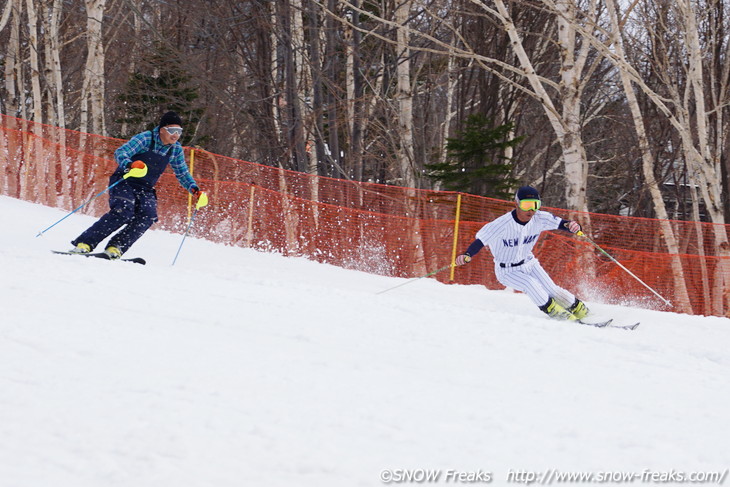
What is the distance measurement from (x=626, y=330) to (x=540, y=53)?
1320 centimetres

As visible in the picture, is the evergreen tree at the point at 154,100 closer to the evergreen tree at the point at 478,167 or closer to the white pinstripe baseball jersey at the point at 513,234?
the evergreen tree at the point at 478,167

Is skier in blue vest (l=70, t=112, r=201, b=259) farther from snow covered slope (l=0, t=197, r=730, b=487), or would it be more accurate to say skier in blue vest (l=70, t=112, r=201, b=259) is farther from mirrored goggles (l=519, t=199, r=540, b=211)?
mirrored goggles (l=519, t=199, r=540, b=211)

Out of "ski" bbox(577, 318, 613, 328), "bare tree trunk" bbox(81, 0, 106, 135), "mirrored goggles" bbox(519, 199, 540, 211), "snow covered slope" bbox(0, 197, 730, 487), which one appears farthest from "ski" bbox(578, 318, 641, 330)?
"bare tree trunk" bbox(81, 0, 106, 135)

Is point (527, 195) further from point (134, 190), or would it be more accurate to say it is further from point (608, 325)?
point (134, 190)

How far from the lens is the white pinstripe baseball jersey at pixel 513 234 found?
24.3 feet

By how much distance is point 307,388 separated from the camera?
382 centimetres

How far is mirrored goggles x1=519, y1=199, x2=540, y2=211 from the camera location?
7258mm

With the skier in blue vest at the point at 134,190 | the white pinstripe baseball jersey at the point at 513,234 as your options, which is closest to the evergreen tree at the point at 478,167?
the white pinstripe baseball jersey at the point at 513,234

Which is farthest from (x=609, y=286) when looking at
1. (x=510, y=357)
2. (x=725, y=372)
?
(x=510, y=357)

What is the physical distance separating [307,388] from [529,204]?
13.3 feet

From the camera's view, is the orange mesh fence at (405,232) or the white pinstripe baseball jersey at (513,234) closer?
the white pinstripe baseball jersey at (513,234)

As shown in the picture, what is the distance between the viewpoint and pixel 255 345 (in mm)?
4680

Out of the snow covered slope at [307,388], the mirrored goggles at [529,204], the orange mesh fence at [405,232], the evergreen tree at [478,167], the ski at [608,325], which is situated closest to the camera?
the snow covered slope at [307,388]

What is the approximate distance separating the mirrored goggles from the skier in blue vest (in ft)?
11.4
